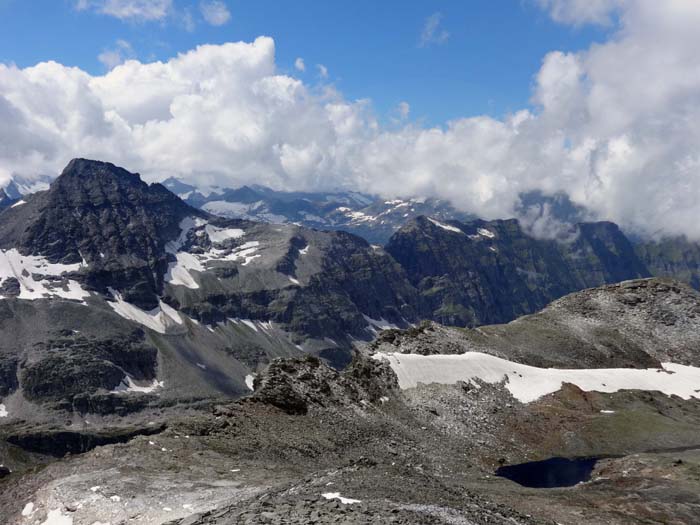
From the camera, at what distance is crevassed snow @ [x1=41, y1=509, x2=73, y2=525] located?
3444 cm

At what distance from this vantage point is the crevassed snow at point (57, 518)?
34.4 meters

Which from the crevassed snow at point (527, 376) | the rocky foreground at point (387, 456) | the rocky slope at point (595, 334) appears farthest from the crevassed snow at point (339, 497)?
the rocky slope at point (595, 334)

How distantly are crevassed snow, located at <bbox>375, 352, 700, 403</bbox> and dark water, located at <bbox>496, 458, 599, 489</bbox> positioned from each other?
59.9 ft

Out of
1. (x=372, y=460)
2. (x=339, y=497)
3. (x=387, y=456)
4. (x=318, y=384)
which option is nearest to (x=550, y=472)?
(x=387, y=456)

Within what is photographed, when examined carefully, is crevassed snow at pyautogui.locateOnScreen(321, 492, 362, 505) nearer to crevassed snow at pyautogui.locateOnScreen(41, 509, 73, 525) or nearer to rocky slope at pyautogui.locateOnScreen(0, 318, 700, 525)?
rocky slope at pyautogui.locateOnScreen(0, 318, 700, 525)

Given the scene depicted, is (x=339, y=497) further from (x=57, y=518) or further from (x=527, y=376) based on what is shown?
(x=527, y=376)

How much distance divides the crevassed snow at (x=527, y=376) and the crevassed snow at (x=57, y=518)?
63303 millimetres

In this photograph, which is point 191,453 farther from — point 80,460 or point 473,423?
point 473,423

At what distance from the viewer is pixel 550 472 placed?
7612 centimetres

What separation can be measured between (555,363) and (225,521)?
330 ft

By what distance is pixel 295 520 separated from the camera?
28672 mm

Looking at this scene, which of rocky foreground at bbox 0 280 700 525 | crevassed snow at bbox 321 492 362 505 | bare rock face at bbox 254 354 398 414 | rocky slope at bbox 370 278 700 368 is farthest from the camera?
rocky slope at bbox 370 278 700 368

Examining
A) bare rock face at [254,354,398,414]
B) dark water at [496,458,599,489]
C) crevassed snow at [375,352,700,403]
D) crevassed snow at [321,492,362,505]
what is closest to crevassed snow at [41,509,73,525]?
crevassed snow at [321,492,362,505]

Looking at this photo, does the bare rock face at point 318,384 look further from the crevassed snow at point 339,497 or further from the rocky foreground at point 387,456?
the crevassed snow at point 339,497
